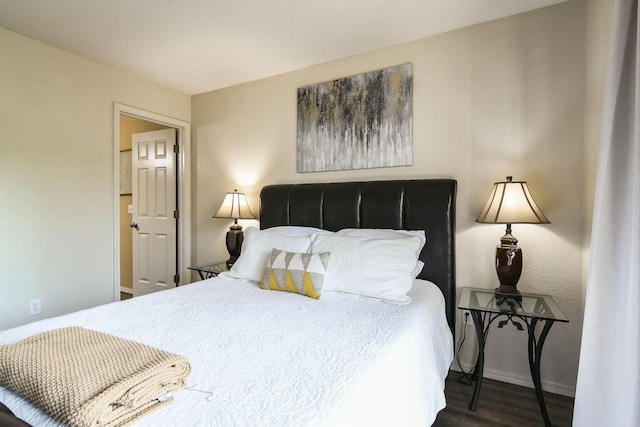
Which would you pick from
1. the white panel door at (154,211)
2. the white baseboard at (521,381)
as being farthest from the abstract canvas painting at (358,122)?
the white panel door at (154,211)

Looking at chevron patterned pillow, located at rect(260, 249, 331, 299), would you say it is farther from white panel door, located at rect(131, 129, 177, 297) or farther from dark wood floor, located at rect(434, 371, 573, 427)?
white panel door, located at rect(131, 129, 177, 297)

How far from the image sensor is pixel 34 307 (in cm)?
256

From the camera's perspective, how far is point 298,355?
1139 millimetres

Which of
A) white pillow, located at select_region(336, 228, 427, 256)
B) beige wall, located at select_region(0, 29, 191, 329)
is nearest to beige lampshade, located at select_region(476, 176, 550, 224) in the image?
white pillow, located at select_region(336, 228, 427, 256)

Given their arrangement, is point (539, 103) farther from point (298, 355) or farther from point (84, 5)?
point (84, 5)

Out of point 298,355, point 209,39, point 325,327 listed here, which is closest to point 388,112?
point 209,39

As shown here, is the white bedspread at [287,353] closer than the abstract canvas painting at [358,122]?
Yes

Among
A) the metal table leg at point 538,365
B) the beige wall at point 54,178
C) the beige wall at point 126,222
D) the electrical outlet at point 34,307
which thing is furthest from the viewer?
the beige wall at point 126,222

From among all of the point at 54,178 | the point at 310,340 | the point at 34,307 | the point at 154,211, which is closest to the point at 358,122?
the point at 310,340

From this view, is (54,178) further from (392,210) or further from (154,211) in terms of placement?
(392,210)

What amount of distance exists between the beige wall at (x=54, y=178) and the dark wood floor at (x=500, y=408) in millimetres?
2960

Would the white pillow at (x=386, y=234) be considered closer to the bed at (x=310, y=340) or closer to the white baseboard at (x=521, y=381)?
the bed at (x=310, y=340)

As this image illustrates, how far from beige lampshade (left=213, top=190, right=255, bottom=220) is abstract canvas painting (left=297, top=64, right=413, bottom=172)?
638mm

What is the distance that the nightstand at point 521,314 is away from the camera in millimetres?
1733
